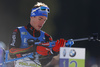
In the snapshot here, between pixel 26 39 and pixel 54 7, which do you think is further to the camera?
pixel 54 7

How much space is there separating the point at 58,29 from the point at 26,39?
4.28m

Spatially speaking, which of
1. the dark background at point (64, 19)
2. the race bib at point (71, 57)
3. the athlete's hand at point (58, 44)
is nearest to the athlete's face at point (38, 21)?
the athlete's hand at point (58, 44)

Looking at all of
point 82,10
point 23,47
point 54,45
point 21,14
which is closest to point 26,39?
point 23,47

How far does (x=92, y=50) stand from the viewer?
8.61 meters

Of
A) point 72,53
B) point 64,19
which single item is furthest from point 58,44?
point 64,19

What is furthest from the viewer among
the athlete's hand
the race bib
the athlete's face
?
the athlete's face

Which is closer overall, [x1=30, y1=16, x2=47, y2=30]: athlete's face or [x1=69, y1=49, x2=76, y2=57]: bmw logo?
[x1=69, y1=49, x2=76, y2=57]: bmw logo

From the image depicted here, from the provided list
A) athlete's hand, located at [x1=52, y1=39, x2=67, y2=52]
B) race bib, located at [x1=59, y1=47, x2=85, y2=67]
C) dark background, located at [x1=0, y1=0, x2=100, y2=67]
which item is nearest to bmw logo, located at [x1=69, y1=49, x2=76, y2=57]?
race bib, located at [x1=59, y1=47, x2=85, y2=67]

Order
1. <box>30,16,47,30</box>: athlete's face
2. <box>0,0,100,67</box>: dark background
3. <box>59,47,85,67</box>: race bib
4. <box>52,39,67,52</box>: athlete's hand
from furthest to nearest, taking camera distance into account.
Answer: <box>0,0,100,67</box>: dark background < <box>30,16,47,30</box>: athlete's face < <box>52,39,67,52</box>: athlete's hand < <box>59,47,85,67</box>: race bib

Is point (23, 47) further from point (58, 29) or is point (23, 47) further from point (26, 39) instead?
point (58, 29)

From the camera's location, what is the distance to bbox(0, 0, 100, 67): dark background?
7125mm

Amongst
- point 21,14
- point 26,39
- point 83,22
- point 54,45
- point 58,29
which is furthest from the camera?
point 83,22

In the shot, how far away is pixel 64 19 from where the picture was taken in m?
7.99

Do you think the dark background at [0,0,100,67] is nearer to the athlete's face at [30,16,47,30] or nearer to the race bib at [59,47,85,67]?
the athlete's face at [30,16,47,30]
